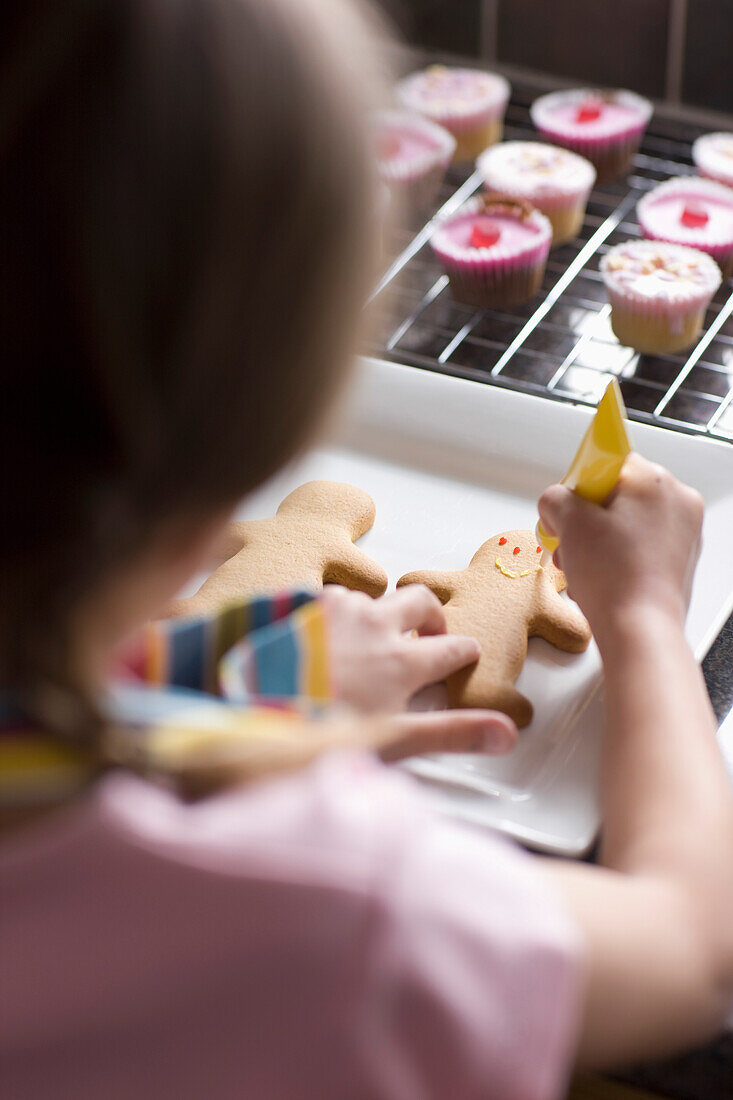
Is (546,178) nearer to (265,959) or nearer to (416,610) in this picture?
(416,610)

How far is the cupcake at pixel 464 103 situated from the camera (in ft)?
5.65

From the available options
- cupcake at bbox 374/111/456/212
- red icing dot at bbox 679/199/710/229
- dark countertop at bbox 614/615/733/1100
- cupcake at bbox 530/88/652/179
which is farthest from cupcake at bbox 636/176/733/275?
dark countertop at bbox 614/615/733/1100

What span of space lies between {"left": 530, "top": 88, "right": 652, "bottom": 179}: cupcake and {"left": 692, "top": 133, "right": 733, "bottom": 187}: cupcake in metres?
0.10

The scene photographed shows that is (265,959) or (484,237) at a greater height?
(265,959)

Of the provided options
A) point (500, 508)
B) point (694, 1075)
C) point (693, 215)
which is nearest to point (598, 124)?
point (693, 215)

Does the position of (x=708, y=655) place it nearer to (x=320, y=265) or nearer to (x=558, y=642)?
(x=558, y=642)

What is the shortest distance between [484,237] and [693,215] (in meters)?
0.26

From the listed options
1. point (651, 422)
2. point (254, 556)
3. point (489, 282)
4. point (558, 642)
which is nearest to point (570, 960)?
point (558, 642)

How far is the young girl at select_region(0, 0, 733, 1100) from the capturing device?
413 millimetres

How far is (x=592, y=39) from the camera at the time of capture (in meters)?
1.89

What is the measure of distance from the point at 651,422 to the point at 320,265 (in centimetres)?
83

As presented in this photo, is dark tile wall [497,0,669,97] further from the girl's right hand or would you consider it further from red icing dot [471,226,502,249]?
the girl's right hand

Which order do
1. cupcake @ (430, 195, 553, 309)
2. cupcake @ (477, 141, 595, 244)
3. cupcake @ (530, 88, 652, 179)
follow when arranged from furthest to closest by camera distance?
cupcake @ (530, 88, 652, 179) < cupcake @ (477, 141, 595, 244) < cupcake @ (430, 195, 553, 309)

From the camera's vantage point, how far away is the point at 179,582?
1.79ft
